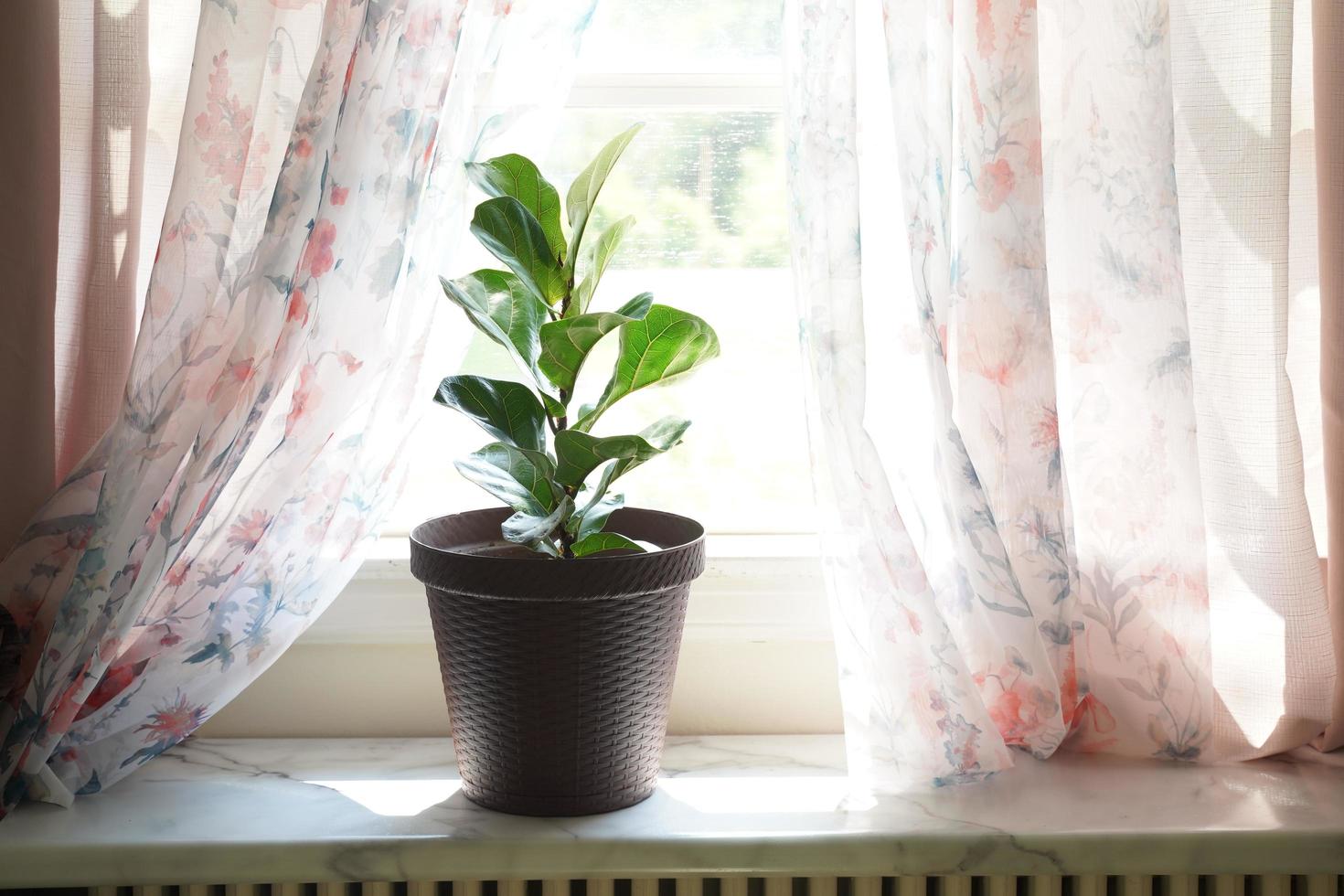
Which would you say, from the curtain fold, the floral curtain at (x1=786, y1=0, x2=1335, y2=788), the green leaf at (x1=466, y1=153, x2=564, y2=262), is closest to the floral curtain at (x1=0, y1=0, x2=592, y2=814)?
the green leaf at (x1=466, y1=153, x2=564, y2=262)

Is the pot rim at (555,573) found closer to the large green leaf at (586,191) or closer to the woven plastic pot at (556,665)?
the woven plastic pot at (556,665)

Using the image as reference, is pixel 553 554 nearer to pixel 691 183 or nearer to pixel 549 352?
pixel 549 352

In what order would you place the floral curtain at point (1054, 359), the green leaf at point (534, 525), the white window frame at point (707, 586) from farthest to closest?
1. the white window frame at point (707, 586)
2. the floral curtain at point (1054, 359)
3. the green leaf at point (534, 525)

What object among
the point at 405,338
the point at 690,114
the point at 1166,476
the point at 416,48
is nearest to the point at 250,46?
the point at 416,48

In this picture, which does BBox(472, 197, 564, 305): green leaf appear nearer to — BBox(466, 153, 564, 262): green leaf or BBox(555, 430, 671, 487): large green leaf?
BBox(466, 153, 564, 262): green leaf

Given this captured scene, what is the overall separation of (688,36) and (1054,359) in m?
0.61

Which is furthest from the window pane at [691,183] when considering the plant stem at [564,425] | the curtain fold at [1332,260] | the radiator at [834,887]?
the radiator at [834,887]

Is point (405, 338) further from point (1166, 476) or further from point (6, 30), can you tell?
point (1166, 476)

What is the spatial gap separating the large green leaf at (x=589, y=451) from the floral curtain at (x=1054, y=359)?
203 mm

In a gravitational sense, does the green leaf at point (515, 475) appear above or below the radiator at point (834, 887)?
above

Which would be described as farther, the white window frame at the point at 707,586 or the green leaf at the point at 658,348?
the white window frame at the point at 707,586

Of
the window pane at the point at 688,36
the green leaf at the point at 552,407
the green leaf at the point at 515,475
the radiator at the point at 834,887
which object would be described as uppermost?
the window pane at the point at 688,36

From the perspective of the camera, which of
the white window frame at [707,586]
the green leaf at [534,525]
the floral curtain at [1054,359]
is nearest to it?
the green leaf at [534,525]

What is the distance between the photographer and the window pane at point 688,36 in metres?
1.35
